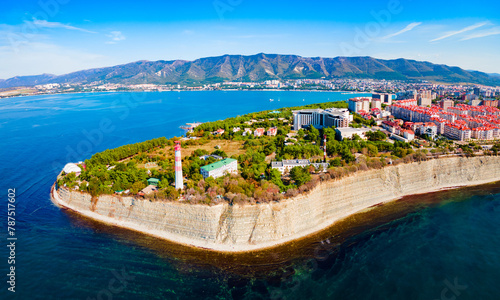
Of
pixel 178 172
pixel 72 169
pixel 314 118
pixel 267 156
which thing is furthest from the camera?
pixel 314 118

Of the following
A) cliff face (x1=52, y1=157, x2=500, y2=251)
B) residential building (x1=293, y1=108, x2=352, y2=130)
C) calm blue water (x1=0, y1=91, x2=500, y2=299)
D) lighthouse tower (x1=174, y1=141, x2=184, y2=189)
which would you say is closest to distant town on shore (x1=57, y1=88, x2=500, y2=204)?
lighthouse tower (x1=174, y1=141, x2=184, y2=189)

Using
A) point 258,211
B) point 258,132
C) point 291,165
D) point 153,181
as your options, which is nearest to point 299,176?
point 291,165

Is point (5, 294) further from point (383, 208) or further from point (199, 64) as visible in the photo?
point (199, 64)

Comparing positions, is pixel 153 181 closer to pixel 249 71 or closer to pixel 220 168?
pixel 220 168

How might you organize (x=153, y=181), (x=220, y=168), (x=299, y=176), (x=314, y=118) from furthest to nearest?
(x=314, y=118) < (x=220, y=168) < (x=153, y=181) < (x=299, y=176)

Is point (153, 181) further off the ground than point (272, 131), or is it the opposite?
point (272, 131)

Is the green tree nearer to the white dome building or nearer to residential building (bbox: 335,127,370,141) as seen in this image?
residential building (bbox: 335,127,370,141)

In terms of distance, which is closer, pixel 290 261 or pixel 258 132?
pixel 290 261
